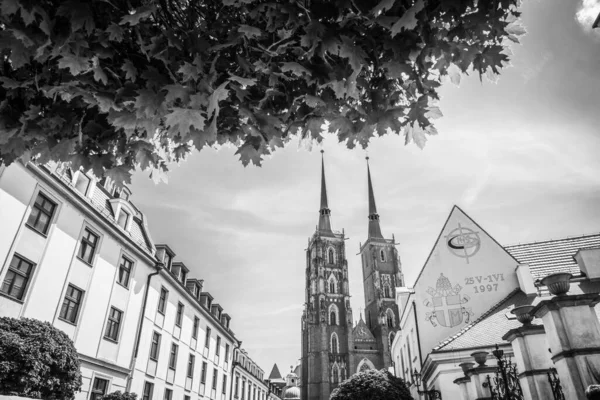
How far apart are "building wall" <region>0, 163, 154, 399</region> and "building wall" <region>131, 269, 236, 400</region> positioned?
4.49 ft

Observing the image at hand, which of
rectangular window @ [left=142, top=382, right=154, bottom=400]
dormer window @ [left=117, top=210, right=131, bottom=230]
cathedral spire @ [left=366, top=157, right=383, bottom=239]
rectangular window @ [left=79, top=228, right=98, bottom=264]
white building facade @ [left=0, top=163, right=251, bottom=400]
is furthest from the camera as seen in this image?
cathedral spire @ [left=366, top=157, right=383, bottom=239]

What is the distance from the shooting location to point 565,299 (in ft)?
19.0

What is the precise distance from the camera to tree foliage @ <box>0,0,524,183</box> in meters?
2.46

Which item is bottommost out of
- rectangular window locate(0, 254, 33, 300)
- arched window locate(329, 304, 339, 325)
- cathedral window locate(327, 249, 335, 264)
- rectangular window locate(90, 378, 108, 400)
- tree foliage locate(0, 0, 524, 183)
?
rectangular window locate(90, 378, 108, 400)

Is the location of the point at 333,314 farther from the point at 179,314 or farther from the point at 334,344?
the point at 179,314

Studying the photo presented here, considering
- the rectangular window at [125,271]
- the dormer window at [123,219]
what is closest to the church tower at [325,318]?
the rectangular window at [125,271]

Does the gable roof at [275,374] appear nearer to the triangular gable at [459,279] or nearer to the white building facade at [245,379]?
the white building facade at [245,379]

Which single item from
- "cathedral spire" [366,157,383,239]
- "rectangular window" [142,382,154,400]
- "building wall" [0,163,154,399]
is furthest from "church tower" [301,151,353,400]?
"building wall" [0,163,154,399]

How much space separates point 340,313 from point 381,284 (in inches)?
421

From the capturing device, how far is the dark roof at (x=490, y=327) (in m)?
13.8

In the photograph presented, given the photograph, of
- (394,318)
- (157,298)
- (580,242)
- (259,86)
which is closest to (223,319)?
(157,298)

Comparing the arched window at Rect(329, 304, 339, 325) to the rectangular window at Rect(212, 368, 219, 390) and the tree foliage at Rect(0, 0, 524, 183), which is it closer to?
the rectangular window at Rect(212, 368, 219, 390)

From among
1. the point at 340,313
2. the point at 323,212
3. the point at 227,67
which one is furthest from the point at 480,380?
the point at 323,212

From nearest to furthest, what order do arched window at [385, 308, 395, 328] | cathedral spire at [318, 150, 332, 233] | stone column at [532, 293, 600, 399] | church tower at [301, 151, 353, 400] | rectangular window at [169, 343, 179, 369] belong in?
stone column at [532, 293, 600, 399] < rectangular window at [169, 343, 179, 369] < church tower at [301, 151, 353, 400] < arched window at [385, 308, 395, 328] < cathedral spire at [318, 150, 332, 233]
